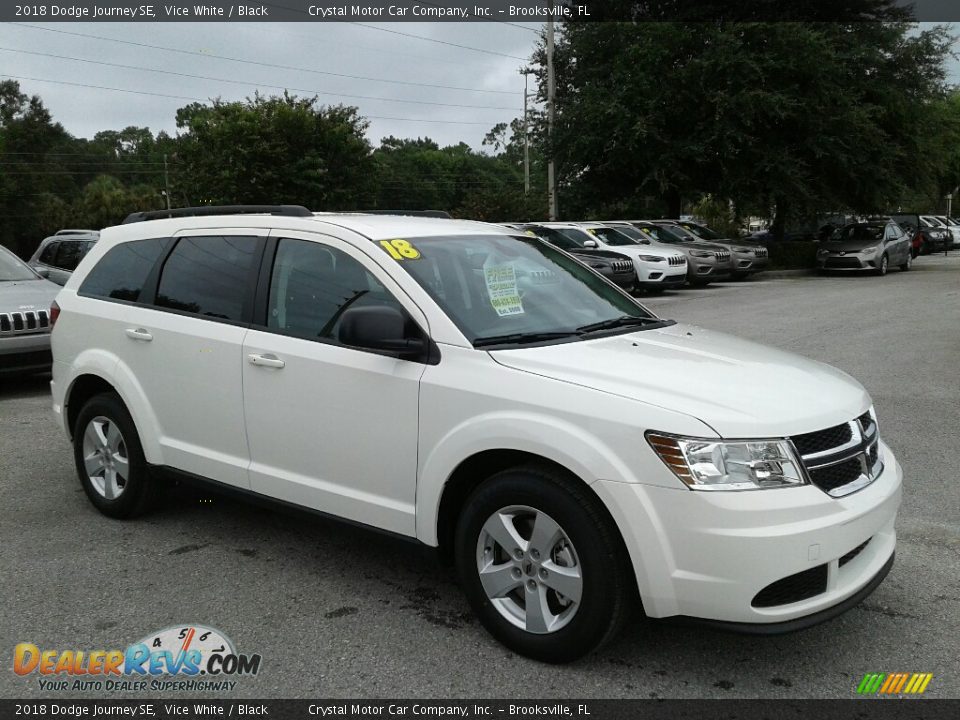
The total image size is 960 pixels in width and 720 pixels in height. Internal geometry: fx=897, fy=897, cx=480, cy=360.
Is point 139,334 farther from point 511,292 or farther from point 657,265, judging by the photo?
point 657,265

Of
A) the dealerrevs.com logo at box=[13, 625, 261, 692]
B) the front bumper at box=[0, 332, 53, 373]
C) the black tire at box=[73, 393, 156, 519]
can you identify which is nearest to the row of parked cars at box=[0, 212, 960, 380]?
the front bumper at box=[0, 332, 53, 373]

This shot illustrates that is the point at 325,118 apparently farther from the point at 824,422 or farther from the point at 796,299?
the point at 824,422

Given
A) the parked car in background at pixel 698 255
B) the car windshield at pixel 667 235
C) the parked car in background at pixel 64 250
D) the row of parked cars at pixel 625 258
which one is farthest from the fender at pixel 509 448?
the car windshield at pixel 667 235

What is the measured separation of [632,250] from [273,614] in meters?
17.7

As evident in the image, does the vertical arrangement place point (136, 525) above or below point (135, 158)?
below

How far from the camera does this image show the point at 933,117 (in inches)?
1089

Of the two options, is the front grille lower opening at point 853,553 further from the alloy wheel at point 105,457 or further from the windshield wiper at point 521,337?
the alloy wheel at point 105,457

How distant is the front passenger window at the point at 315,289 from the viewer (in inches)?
159

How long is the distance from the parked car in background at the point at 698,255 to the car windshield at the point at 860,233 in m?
6.07

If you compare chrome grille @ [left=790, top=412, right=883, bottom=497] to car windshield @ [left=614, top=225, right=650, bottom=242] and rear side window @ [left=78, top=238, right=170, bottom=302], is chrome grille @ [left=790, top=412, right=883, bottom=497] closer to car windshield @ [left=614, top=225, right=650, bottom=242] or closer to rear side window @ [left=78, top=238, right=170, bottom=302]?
rear side window @ [left=78, top=238, right=170, bottom=302]

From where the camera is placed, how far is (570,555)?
3279 mm
